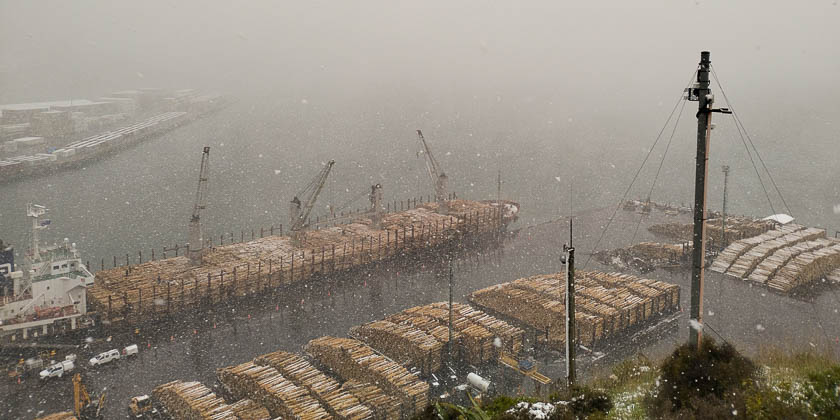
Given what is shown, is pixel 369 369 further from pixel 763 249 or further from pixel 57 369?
pixel 763 249

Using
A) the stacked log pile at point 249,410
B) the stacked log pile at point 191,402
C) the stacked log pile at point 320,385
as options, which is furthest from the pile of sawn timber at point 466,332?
the stacked log pile at point 191,402

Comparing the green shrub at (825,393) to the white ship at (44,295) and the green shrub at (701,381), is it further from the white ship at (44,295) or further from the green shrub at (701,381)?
the white ship at (44,295)

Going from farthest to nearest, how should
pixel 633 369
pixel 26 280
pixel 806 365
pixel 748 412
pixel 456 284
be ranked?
1. pixel 456 284
2. pixel 26 280
3. pixel 633 369
4. pixel 806 365
5. pixel 748 412

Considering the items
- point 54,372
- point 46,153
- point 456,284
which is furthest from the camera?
point 46,153

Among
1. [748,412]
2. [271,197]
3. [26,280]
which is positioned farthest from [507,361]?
[271,197]

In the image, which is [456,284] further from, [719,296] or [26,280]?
[26,280]

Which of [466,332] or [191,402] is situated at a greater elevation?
[466,332]

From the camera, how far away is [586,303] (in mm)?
22859

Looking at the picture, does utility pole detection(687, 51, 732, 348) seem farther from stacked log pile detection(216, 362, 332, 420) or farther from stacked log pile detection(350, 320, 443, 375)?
stacked log pile detection(350, 320, 443, 375)

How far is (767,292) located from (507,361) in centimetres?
1514

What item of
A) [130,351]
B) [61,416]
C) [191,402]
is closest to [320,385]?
[191,402]

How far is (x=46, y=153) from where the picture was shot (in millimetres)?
78750

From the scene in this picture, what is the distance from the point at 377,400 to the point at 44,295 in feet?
55.5

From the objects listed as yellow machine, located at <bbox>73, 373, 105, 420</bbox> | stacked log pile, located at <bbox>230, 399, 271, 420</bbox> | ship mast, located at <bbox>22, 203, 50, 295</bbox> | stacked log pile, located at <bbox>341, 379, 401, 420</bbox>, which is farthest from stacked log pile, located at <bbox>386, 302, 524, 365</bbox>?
ship mast, located at <bbox>22, 203, 50, 295</bbox>
